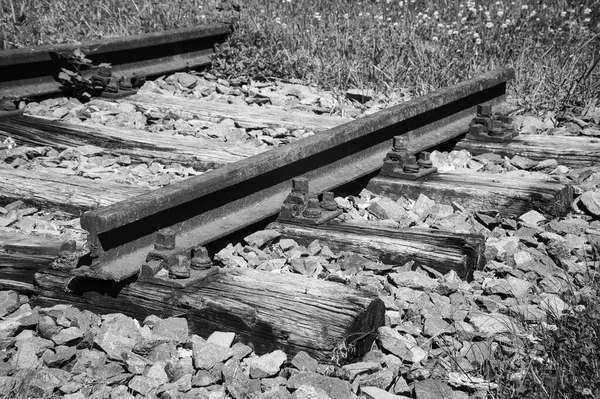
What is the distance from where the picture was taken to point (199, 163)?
5176mm

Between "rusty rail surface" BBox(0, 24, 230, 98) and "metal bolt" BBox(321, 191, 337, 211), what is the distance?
2.94 meters

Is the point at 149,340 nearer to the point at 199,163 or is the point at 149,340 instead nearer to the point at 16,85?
the point at 199,163

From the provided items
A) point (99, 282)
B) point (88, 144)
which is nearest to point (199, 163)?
point (88, 144)

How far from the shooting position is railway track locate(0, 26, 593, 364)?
3262 mm

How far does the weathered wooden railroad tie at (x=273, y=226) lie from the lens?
3189mm

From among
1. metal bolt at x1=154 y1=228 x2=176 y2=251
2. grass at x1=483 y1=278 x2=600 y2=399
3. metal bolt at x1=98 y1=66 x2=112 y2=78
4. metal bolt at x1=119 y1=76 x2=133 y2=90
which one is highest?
metal bolt at x1=154 y1=228 x2=176 y2=251

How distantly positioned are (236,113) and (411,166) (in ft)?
5.82

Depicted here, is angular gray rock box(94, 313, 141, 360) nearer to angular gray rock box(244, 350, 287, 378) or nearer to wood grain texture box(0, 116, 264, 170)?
angular gray rock box(244, 350, 287, 378)

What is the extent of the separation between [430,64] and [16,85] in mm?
3058

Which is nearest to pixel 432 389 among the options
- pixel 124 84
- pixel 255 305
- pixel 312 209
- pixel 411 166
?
pixel 255 305

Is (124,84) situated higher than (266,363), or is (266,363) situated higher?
(266,363)

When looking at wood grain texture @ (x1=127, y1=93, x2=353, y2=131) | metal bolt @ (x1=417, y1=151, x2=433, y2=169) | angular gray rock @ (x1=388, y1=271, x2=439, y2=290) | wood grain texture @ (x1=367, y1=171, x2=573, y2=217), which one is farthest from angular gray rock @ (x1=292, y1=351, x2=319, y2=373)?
wood grain texture @ (x1=127, y1=93, x2=353, y2=131)

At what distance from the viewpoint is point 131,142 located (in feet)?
18.2

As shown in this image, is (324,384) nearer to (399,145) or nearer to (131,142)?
(399,145)
